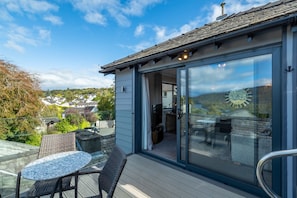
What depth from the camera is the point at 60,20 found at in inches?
286

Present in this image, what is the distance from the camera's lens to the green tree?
6805mm

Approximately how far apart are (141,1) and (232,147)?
253 inches

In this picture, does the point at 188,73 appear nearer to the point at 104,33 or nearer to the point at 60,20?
the point at 60,20

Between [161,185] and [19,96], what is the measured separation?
8.12m

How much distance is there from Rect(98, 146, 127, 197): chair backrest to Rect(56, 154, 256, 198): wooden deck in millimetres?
1053

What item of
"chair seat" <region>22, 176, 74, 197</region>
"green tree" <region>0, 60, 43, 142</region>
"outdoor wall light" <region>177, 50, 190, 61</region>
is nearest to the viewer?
"chair seat" <region>22, 176, 74, 197</region>

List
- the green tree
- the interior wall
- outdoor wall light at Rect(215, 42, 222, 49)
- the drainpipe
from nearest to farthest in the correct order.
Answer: the drainpipe → outdoor wall light at Rect(215, 42, 222, 49) → the interior wall → the green tree

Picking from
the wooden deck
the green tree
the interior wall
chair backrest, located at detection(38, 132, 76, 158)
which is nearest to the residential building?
the wooden deck

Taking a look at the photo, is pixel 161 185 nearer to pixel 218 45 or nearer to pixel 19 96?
pixel 218 45

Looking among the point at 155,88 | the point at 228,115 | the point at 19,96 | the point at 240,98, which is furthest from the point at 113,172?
the point at 19,96

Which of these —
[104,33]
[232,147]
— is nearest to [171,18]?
[104,33]

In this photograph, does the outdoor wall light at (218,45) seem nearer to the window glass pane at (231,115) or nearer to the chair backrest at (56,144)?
the window glass pane at (231,115)

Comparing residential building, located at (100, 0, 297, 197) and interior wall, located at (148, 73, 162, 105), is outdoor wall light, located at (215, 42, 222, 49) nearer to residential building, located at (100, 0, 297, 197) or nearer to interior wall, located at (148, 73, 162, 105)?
residential building, located at (100, 0, 297, 197)

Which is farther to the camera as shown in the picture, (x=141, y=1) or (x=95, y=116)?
(x=95, y=116)
